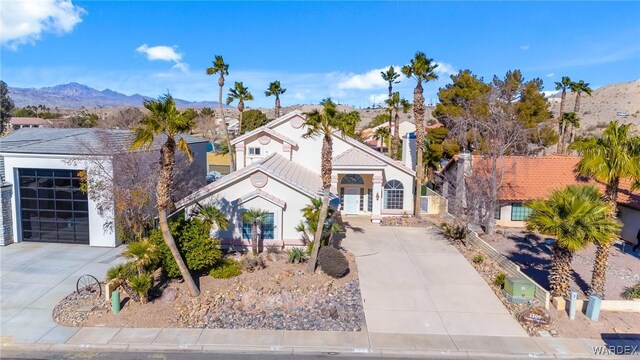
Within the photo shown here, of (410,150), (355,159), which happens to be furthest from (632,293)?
(410,150)

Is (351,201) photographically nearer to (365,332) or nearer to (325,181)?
(325,181)

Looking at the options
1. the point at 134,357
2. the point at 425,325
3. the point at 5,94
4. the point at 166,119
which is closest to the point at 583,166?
Answer: the point at 425,325

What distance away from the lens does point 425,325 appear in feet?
46.7

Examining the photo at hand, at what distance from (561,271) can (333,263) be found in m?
8.68

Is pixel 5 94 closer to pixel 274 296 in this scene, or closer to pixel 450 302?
pixel 274 296

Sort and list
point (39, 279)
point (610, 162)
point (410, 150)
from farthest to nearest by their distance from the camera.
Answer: point (410, 150), point (39, 279), point (610, 162)

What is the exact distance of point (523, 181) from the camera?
27.5 metres

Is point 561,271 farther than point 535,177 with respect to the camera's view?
No

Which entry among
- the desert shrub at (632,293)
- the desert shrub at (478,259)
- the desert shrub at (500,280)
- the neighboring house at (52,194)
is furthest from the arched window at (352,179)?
the desert shrub at (632,293)

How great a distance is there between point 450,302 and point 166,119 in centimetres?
1235

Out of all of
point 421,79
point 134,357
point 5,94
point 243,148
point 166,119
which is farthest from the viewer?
point 5,94

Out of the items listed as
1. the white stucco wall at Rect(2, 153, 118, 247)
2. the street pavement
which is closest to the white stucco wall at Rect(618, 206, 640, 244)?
the street pavement

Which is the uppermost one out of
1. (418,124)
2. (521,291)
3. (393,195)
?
(418,124)

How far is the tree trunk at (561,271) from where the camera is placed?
15.4 metres
